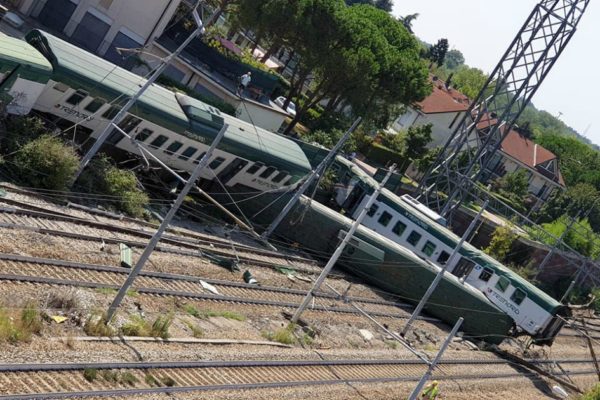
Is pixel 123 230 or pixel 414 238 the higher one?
pixel 414 238

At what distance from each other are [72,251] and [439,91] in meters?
72.1

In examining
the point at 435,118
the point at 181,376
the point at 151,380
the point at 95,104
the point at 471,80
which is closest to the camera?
the point at 151,380

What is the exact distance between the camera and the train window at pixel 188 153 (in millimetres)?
32656

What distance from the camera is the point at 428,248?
42531mm

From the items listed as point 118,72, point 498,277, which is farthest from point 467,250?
point 118,72

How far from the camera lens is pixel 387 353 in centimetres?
3122

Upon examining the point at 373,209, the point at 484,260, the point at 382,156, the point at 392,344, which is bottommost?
the point at 392,344

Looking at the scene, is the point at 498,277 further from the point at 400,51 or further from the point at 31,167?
the point at 400,51

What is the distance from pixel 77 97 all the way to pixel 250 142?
9265 mm

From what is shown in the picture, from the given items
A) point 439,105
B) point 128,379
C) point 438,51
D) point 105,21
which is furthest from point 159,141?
point 438,51

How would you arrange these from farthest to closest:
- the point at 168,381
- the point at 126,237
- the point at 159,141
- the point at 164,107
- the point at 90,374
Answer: the point at 159,141 → the point at 164,107 → the point at 126,237 → the point at 168,381 → the point at 90,374

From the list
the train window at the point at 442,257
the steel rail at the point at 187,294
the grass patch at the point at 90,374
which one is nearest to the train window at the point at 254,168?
the steel rail at the point at 187,294

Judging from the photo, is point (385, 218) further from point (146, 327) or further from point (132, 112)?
point (146, 327)

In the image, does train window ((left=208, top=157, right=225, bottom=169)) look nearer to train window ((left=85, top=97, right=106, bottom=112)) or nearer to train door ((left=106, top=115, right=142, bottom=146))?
train door ((left=106, top=115, right=142, bottom=146))
